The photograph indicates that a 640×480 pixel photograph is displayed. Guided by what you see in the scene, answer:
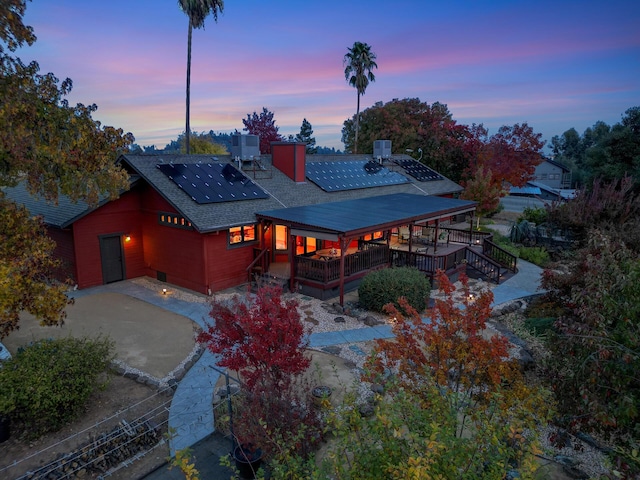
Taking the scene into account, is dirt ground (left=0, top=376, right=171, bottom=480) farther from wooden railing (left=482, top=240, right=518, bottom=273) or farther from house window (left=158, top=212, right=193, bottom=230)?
wooden railing (left=482, top=240, right=518, bottom=273)

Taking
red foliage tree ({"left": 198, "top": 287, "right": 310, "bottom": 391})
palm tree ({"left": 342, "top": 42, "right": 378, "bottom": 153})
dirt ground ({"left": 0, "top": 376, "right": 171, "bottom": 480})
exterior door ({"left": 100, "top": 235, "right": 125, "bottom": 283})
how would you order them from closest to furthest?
1. red foliage tree ({"left": 198, "top": 287, "right": 310, "bottom": 391})
2. dirt ground ({"left": 0, "top": 376, "right": 171, "bottom": 480})
3. exterior door ({"left": 100, "top": 235, "right": 125, "bottom": 283})
4. palm tree ({"left": 342, "top": 42, "right": 378, "bottom": 153})

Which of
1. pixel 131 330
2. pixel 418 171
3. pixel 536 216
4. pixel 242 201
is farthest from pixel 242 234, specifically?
pixel 536 216

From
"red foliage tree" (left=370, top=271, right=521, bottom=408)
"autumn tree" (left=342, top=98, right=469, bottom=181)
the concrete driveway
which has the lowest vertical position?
the concrete driveway

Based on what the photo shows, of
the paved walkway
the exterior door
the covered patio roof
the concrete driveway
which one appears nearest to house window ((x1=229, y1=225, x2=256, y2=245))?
the covered patio roof

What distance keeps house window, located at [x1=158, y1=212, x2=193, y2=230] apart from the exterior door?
2.28 m

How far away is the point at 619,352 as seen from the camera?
14.0 ft

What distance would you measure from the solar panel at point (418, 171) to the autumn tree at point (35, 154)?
21.7m

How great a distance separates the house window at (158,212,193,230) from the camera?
50.4 ft

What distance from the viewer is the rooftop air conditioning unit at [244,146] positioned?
19406mm

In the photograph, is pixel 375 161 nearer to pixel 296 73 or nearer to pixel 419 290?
pixel 296 73

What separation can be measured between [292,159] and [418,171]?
1194 centimetres

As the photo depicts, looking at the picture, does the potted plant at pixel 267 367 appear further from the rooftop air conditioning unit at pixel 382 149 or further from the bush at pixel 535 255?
the rooftop air conditioning unit at pixel 382 149

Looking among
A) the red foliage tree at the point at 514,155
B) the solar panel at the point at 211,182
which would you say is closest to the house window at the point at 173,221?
the solar panel at the point at 211,182

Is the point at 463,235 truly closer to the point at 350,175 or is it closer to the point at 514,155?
the point at 350,175
